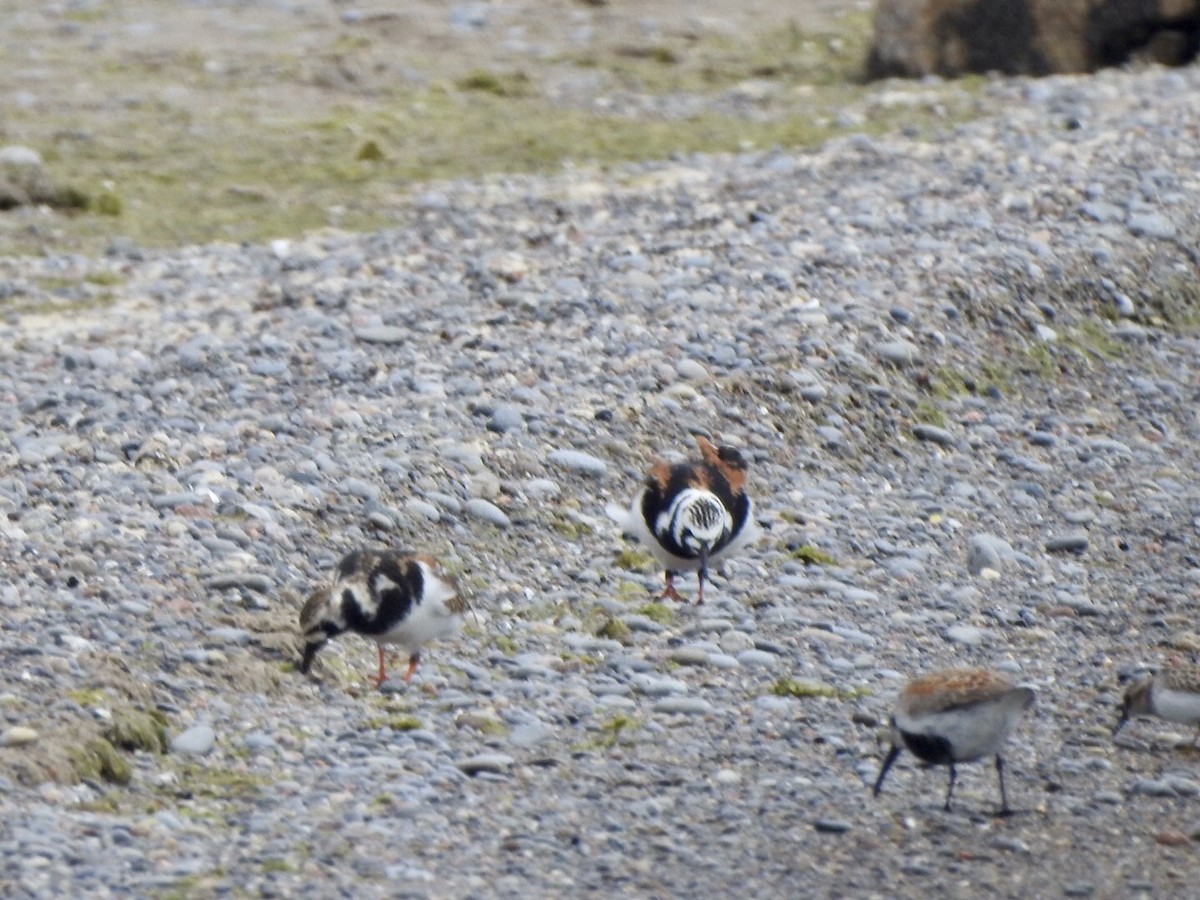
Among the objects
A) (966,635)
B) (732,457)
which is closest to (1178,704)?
(966,635)

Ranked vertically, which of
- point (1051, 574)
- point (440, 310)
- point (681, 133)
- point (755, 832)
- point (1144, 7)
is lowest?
point (755, 832)

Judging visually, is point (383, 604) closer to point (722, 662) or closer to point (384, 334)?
point (722, 662)

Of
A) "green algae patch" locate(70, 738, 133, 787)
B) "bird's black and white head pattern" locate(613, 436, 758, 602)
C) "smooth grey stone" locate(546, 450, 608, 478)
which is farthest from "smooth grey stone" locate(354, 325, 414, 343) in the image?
"green algae patch" locate(70, 738, 133, 787)

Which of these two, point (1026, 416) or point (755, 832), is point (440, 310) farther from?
point (755, 832)

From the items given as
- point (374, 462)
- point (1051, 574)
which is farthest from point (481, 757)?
point (1051, 574)

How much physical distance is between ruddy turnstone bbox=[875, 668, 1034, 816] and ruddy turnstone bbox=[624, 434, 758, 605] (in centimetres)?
150

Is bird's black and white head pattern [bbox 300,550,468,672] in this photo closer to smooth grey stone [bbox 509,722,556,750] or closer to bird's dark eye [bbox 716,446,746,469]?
smooth grey stone [bbox 509,722,556,750]

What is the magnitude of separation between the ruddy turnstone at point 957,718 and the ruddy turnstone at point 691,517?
1.50 metres

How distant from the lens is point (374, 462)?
322 inches

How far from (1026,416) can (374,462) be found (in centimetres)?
347

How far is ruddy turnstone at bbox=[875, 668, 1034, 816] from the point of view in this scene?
5.76 m

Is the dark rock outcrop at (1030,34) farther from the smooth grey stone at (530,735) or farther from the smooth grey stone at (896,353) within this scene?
the smooth grey stone at (530,735)

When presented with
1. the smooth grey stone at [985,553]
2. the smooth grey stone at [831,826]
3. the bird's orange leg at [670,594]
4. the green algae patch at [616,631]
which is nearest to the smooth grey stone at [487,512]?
the bird's orange leg at [670,594]

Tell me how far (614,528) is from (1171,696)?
264 centimetres
